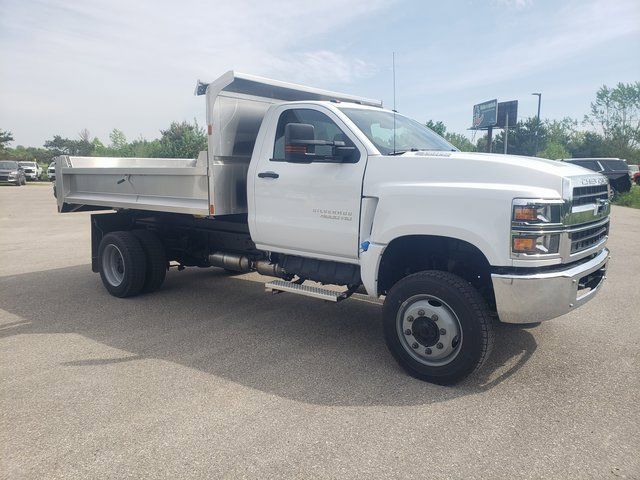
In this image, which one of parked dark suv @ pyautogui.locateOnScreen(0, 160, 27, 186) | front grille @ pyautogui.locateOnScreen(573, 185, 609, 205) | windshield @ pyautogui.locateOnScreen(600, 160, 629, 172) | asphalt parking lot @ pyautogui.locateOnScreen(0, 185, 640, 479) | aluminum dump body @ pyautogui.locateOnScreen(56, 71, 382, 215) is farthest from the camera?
parked dark suv @ pyautogui.locateOnScreen(0, 160, 27, 186)

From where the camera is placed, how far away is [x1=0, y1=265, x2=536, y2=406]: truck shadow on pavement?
3908 mm

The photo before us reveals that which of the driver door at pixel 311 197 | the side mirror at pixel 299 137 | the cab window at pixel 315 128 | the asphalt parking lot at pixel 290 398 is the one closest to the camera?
the asphalt parking lot at pixel 290 398

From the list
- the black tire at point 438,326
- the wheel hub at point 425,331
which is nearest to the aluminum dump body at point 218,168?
the black tire at point 438,326

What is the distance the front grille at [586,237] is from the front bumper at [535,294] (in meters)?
0.20

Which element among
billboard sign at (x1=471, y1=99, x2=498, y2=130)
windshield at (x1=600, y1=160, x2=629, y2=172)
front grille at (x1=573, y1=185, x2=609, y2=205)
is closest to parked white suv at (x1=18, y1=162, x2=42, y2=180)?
billboard sign at (x1=471, y1=99, x2=498, y2=130)

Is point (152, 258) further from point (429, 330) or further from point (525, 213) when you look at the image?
point (525, 213)

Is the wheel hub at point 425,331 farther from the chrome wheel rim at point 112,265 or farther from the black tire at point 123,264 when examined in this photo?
the chrome wheel rim at point 112,265

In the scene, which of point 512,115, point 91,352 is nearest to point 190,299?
point 91,352

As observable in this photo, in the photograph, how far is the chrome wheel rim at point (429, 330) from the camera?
3842 millimetres

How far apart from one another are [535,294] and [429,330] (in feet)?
2.81

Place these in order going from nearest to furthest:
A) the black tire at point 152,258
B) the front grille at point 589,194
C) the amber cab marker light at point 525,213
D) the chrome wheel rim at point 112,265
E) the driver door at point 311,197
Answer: the amber cab marker light at point 525,213, the front grille at point 589,194, the driver door at point 311,197, the black tire at point 152,258, the chrome wheel rim at point 112,265

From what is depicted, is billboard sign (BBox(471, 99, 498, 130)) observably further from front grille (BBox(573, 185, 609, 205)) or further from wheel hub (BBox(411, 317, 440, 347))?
wheel hub (BBox(411, 317, 440, 347))

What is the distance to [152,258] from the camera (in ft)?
21.5

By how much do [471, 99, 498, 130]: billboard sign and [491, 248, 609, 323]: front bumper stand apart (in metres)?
26.7
